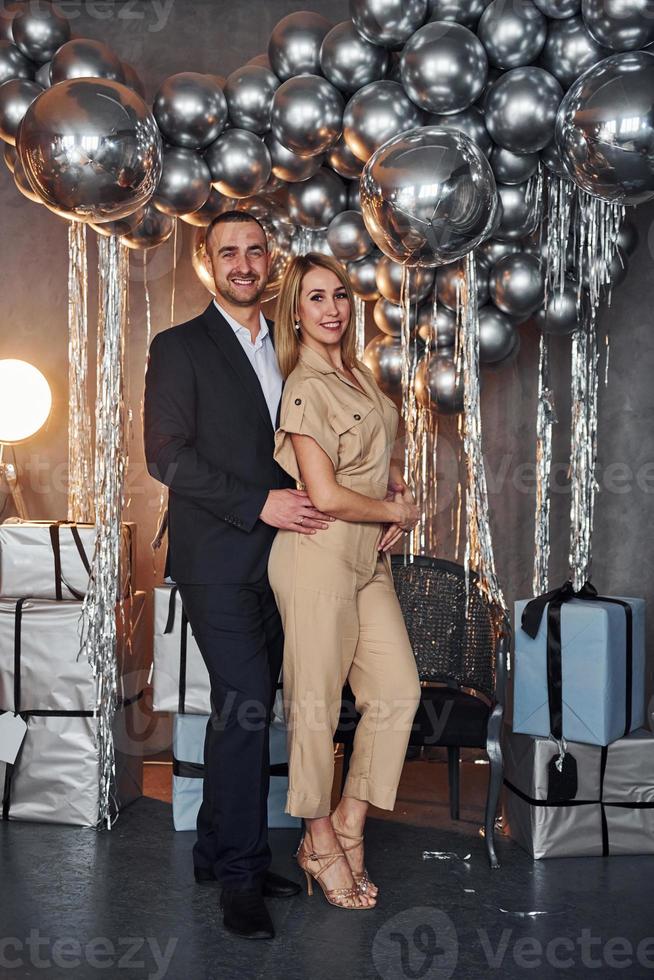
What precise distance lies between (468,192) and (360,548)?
34.2 inches

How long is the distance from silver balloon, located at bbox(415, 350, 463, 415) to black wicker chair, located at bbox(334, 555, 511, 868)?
0.46 meters

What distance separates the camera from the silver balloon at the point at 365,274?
306 cm

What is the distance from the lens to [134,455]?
3676 mm

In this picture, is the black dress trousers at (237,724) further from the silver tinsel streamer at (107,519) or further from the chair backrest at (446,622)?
the chair backrest at (446,622)

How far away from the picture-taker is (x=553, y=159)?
8.97 feet

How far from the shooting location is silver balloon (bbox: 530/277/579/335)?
9.67 ft

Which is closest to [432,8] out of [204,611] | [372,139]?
[372,139]

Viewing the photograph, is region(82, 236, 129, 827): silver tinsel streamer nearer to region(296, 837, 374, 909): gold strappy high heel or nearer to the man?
Result: the man

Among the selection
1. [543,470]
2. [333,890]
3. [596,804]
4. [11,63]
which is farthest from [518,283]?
[333,890]

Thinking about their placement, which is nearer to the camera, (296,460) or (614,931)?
(614,931)

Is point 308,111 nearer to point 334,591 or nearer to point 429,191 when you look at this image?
point 429,191

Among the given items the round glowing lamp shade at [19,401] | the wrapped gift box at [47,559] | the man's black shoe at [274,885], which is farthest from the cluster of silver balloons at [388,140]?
the man's black shoe at [274,885]

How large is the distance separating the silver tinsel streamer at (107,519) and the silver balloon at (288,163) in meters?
0.51

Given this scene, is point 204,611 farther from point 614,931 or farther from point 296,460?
point 614,931
